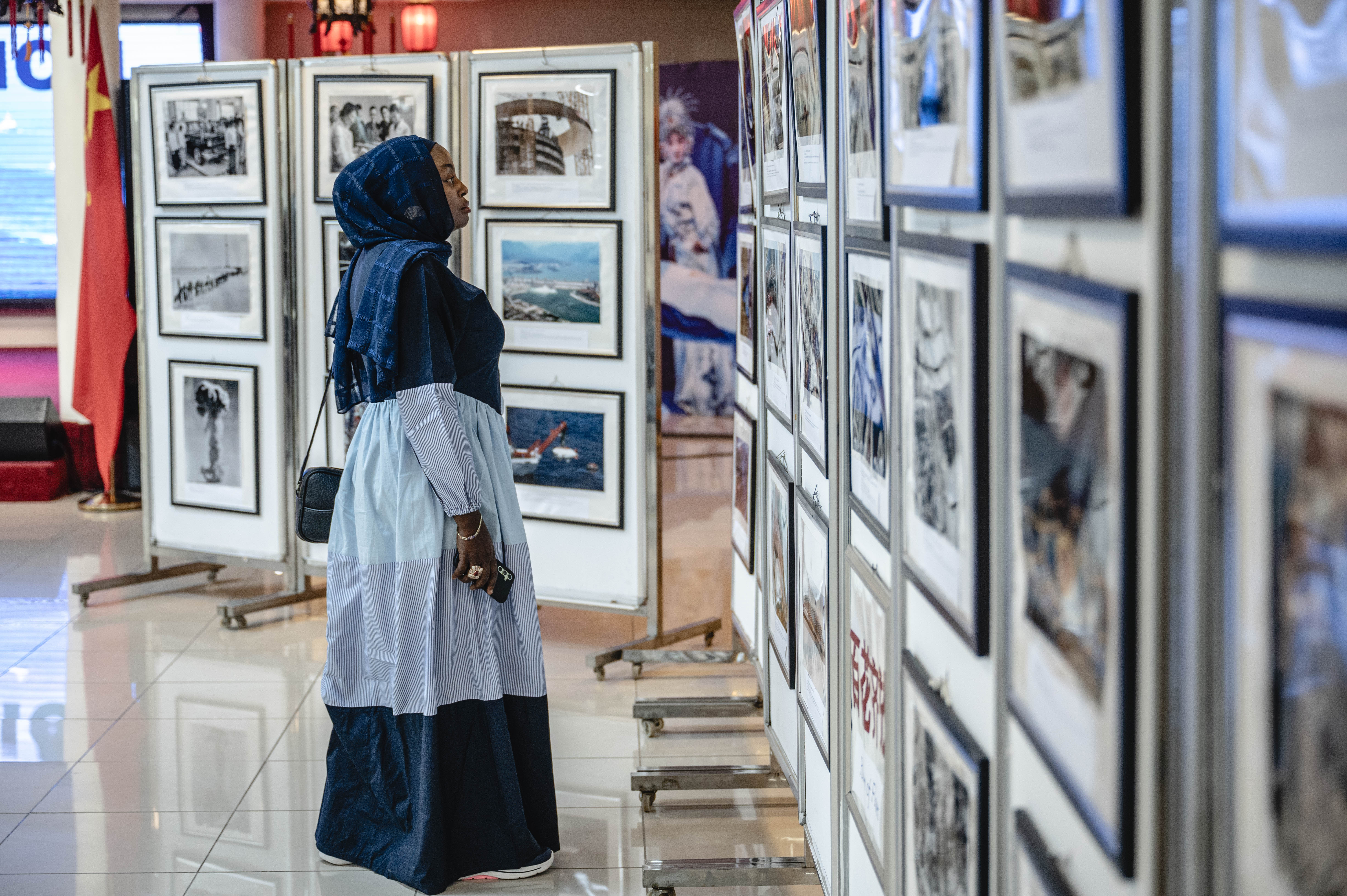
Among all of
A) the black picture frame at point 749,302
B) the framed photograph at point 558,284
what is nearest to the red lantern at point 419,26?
the framed photograph at point 558,284

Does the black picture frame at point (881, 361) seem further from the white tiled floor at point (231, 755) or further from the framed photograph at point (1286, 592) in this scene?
the white tiled floor at point (231, 755)

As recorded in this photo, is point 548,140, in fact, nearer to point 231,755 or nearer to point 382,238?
point 382,238

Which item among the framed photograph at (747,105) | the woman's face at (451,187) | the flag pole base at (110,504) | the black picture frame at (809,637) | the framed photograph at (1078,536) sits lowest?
the flag pole base at (110,504)

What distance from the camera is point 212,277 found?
525 cm

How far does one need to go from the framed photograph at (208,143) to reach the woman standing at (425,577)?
238 cm

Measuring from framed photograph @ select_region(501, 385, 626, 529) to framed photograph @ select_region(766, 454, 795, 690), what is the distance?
154 cm

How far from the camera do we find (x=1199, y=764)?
84cm

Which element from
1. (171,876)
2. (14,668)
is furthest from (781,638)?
(14,668)

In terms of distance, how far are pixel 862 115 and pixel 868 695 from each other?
2.65 ft

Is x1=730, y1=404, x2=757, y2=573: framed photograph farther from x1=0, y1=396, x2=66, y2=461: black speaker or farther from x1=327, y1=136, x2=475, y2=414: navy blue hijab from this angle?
x1=0, y1=396, x2=66, y2=461: black speaker

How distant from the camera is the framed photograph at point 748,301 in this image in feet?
10.5

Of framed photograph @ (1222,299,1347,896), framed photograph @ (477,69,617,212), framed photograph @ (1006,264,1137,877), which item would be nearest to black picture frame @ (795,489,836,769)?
framed photograph @ (1006,264,1137,877)

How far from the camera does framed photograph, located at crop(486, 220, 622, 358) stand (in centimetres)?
452

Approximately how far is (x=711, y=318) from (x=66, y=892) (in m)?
7.57
